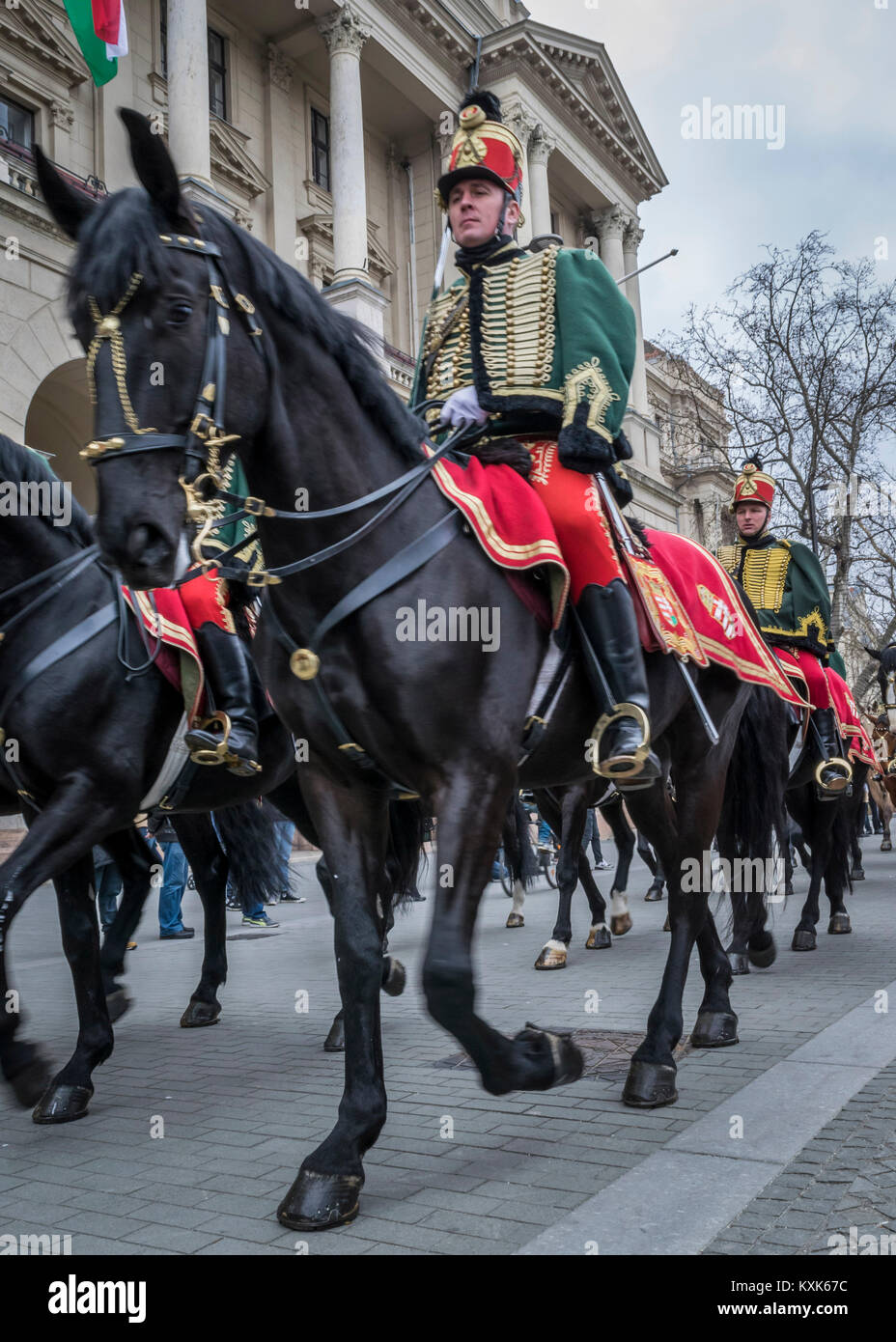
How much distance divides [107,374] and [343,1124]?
232 centimetres

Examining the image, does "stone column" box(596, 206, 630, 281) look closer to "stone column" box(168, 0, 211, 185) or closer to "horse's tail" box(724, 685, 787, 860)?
"stone column" box(168, 0, 211, 185)

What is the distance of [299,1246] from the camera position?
3.20 m

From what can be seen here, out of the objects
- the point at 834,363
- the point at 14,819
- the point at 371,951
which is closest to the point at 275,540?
the point at 371,951

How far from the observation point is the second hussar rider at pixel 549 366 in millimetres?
4156

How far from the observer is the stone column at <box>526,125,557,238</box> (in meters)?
33.7

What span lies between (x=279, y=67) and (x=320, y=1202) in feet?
103

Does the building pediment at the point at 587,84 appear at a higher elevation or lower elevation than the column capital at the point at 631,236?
higher

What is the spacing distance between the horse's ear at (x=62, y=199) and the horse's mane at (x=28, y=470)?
5.72 ft

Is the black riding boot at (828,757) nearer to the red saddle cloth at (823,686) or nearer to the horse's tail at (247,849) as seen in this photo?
the red saddle cloth at (823,686)

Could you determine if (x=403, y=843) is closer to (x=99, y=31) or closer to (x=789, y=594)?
(x=789, y=594)

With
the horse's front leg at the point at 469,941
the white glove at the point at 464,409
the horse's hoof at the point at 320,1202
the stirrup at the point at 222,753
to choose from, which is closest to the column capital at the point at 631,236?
the stirrup at the point at 222,753

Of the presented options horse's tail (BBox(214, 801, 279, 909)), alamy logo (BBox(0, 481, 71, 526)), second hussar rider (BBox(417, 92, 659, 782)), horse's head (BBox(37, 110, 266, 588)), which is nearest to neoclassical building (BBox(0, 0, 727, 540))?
horse's tail (BBox(214, 801, 279, 909))

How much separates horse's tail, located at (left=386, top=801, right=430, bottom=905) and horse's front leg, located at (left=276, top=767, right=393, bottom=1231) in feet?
7.28

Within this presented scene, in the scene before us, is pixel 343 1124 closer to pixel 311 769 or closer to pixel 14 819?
pixel 311 769
